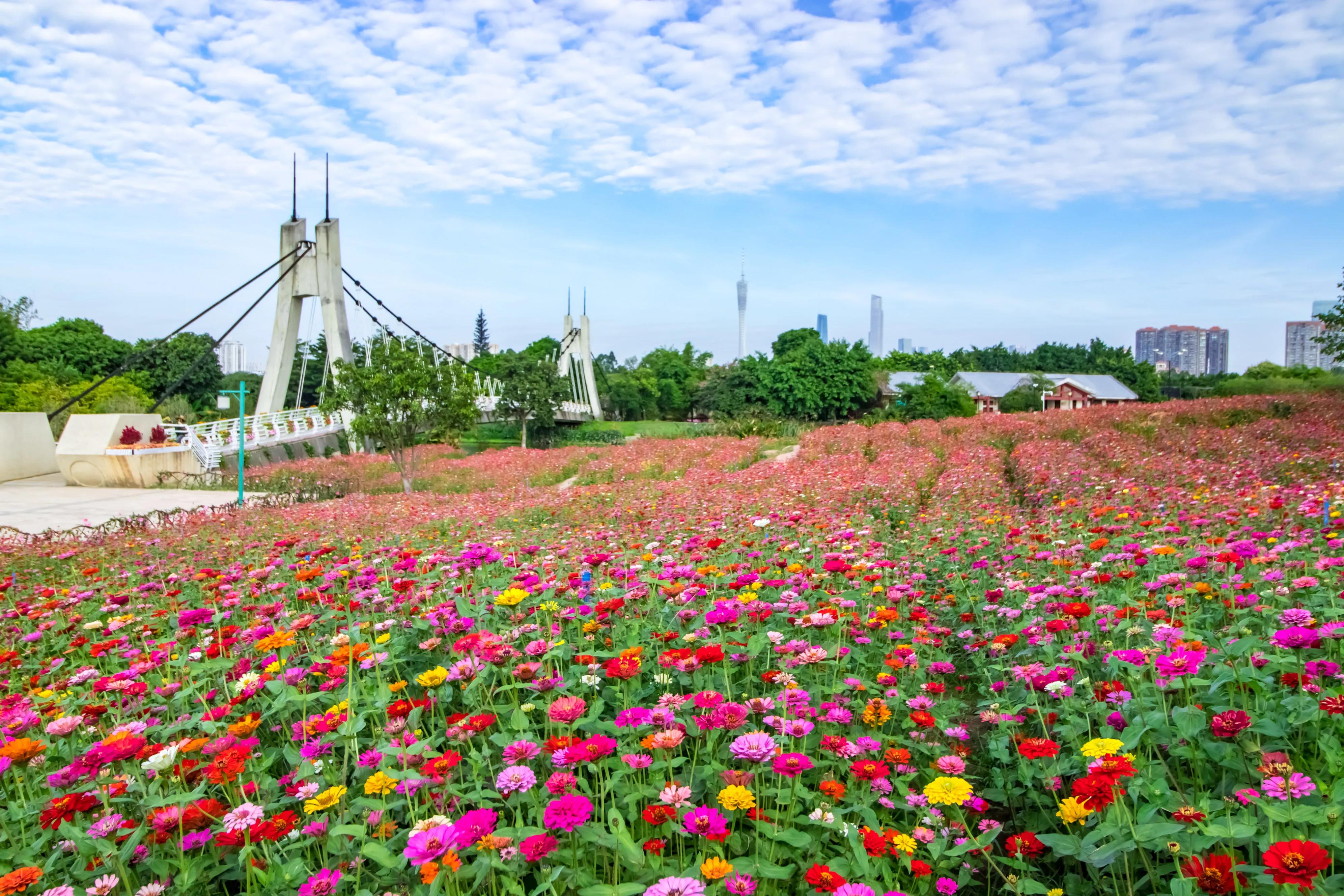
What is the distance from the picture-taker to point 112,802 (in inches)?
74.3

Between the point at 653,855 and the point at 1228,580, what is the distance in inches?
94.2

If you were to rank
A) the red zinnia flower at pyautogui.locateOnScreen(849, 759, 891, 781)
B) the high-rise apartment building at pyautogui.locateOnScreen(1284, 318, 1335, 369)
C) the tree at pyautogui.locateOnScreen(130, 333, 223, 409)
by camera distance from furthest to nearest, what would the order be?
1. the high-rise apartment building at pyautogui.locateOnScreen(1284, 318, 1335, 369)
2. the tree at pyautogui.locateOnScreen(130, 333, 223, 409)
3. the red zinnia flower at pyautogui.locateOnScreen(849, 759, 891, 781)

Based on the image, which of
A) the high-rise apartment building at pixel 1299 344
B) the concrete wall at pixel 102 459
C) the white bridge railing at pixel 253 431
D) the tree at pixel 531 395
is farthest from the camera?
the high-rise apartment building at pixel 1299 344

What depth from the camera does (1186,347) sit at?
145000 mm

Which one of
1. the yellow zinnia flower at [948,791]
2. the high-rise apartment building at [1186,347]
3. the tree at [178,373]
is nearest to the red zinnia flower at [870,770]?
the yellow zinnia flower at [948,791]

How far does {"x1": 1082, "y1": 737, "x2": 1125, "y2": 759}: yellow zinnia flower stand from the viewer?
1497 mm

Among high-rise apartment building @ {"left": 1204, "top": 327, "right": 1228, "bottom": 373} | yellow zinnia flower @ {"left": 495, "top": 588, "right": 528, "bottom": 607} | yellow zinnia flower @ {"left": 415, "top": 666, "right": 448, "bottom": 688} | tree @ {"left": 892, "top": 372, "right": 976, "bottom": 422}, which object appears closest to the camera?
yellow zinnia flower @ {"left": 415, "top": 666, "right": 448, "bottom": 688}

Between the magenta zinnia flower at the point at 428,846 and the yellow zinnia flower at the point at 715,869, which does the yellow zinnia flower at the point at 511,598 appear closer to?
the magenta zinnia flower at the point at 428,846

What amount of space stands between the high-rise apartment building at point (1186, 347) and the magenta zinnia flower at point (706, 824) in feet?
520

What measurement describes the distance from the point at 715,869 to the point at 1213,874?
789 mm

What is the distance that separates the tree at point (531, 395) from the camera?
108 ft

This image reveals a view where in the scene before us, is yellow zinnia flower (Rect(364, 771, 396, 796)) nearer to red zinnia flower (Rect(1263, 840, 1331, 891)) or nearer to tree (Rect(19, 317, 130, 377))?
red zinnia flower (Rect(1263, 840, 1331, 891))

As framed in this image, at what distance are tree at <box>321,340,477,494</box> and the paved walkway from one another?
2.82 meters

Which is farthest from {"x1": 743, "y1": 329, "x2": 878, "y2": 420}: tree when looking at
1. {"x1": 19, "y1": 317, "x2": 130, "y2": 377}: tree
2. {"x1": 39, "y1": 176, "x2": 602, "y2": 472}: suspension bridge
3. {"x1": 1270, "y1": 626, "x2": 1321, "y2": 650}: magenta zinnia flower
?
Result: {"x1": 1270, "y1": 626, "x2": 1321, "y2": 650}: magenta zinnia flower
